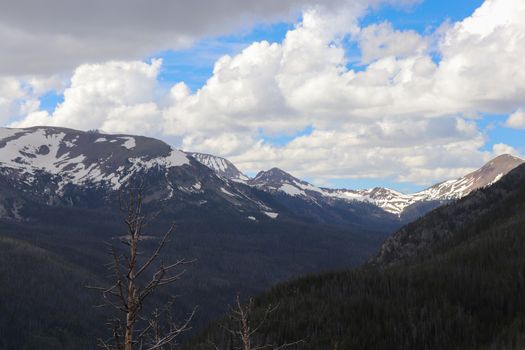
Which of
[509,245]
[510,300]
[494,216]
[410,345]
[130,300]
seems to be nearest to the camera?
[130,300]

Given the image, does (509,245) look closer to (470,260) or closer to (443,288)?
(470,260)

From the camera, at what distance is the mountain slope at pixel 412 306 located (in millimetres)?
87875

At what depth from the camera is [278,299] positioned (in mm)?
114000

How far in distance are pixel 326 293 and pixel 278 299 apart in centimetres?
999

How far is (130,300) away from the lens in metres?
14.0

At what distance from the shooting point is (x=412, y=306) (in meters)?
99.6

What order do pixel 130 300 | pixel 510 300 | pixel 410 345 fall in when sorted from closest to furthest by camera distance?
1. pixel 130 300
2. pixel 410 345
3. pixel 510 300

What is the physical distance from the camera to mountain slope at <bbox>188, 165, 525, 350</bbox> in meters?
87.9

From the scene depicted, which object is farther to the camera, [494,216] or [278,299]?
[494,216]

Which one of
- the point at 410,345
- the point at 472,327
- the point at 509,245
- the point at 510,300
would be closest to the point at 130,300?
the point at 410,345

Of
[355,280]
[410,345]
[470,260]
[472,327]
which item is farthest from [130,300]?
[470,260]

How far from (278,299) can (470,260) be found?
4378 cm

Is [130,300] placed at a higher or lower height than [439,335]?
higher

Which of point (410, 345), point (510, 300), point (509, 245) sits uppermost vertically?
point (509, 245)
